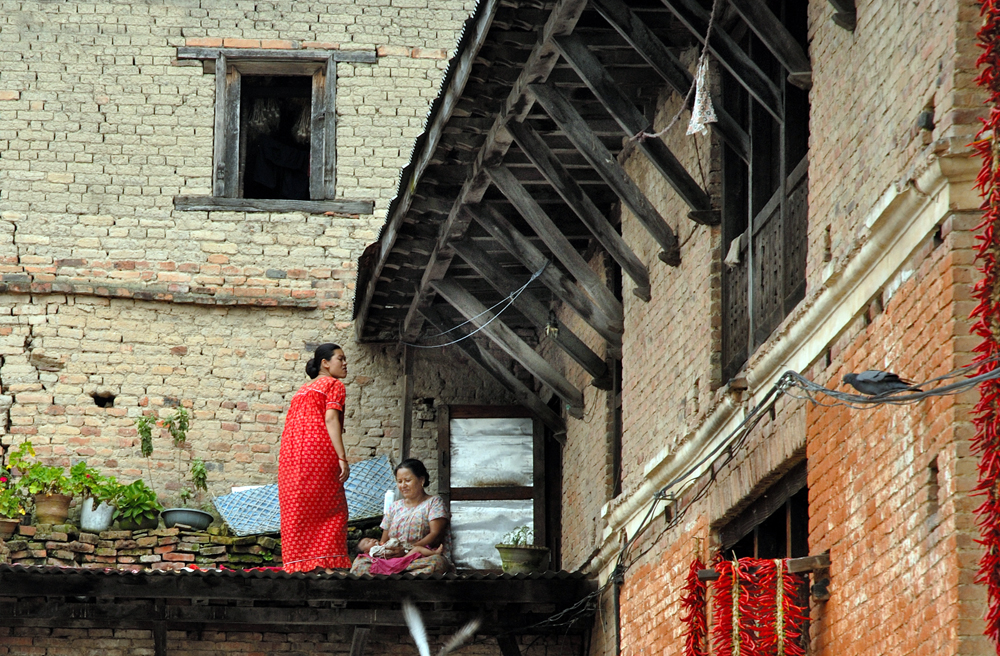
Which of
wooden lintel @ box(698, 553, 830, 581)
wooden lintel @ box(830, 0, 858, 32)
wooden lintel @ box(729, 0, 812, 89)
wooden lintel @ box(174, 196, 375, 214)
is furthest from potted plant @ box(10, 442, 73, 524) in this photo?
wooden lintel @ box(830, 0, 858, 32)

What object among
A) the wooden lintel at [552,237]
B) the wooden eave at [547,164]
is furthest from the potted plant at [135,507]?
the wooden lintel at [552,237]

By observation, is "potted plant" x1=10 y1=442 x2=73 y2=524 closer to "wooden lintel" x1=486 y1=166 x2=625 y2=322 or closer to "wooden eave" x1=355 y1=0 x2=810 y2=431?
"wooden eave" x1=355 y1=0 x2=810 y2=431

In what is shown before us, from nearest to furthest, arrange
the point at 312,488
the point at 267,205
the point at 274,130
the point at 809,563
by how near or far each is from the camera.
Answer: the point at 809,563 → the point at 312,488 → the point at 267,205 → the point at 274,130

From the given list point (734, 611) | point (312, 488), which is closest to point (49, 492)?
point (312, 488)

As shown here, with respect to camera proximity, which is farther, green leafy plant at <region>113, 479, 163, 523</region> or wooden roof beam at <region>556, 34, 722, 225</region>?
green leafy plant at <region>113, 479, 163, 523</region>

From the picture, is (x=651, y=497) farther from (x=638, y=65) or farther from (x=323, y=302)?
(x=323, y=302)

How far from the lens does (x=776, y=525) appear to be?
8.13 metres

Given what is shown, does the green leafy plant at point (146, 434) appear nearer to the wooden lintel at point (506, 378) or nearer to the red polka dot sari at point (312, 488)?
the red polka dot sari at point (312, 488)

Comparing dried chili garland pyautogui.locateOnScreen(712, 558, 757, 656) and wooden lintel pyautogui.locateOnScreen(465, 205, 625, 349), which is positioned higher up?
wooden lintel pyautogui.locateOnScreen(465, 205, 625, 349)

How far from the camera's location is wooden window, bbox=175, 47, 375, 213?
15.1m

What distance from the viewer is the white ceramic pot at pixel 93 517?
1353 cm

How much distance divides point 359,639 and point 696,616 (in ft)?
15.1

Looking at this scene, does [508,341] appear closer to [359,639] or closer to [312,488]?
[312,488]

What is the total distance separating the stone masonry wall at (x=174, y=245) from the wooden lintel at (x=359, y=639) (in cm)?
273
